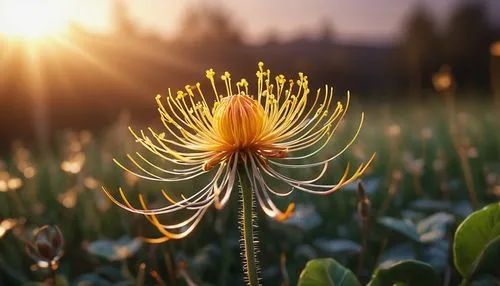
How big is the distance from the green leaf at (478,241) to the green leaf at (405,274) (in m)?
0.08

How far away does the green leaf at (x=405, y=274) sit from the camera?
1.64 metres

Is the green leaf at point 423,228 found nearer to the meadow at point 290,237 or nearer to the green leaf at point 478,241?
the meadow at point 290,237

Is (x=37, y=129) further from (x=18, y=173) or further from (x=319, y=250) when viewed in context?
(x=319, y=250)

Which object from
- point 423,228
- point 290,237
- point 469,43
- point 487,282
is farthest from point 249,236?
point 469,43

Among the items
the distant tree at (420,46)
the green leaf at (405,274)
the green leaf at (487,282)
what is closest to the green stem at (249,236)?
the green leaf at (405,274)

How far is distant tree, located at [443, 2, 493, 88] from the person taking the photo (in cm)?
2160

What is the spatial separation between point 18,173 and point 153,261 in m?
2.53

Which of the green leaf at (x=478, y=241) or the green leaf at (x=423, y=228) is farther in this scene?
the green leaf at (x=423, y=228)

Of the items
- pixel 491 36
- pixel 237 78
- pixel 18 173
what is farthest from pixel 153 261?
pixel 491 36

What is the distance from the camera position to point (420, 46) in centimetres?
2319

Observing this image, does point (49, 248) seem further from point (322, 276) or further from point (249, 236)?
point (322, 276)

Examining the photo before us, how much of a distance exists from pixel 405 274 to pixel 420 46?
74.3 feet

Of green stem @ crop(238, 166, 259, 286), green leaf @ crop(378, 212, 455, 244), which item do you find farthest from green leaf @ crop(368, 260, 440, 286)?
green stem @ crop(238, 166, 259, 286)

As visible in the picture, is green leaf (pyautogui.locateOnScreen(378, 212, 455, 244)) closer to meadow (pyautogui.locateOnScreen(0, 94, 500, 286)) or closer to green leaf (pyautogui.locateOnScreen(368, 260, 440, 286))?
meadow (pyautogui.locateOnScreen(0, 94, 500, 286))
